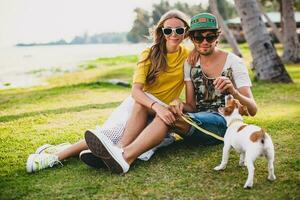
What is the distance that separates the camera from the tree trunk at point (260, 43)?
10727 millimetres

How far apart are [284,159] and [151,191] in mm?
1675

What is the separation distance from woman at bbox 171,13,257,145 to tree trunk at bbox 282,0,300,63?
41.6 feet

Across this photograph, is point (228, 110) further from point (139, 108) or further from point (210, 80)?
point (139, 108)

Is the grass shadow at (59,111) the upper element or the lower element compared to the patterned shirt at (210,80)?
lower

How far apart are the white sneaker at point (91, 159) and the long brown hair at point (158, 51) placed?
1197 mm

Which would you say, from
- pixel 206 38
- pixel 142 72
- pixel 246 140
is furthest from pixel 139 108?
pixel 246 140

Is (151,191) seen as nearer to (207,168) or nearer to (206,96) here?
(207,168)

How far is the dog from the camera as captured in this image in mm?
4113

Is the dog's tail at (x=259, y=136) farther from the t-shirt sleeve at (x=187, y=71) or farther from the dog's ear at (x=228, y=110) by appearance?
the t-shirt sleeve at (x=187, y=71)

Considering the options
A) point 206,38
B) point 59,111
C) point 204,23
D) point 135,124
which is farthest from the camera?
point 59,111

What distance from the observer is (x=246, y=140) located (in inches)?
166

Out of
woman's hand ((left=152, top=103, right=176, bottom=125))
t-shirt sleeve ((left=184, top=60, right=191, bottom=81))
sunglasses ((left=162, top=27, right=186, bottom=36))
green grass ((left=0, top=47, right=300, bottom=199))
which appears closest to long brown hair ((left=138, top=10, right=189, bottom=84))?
sunglasses ((left=162, top=27, right=186, bottom=36))

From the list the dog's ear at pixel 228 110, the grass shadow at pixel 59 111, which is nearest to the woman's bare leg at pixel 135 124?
the dog's ear at pixel 228 110

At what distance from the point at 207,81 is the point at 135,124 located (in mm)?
1016
